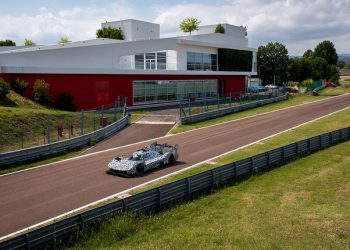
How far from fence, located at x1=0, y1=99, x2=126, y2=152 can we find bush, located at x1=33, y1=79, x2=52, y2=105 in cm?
474

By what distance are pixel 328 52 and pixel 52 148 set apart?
466 ft

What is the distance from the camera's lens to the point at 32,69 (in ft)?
130

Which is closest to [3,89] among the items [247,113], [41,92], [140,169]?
[41,92]

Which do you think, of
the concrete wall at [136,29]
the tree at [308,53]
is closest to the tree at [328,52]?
the tree at [308,53]

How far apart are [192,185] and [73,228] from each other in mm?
6242

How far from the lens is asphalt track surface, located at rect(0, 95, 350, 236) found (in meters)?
15.9

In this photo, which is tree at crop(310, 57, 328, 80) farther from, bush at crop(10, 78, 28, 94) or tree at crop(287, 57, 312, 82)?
bush at crop(10, 78, 28, 94)

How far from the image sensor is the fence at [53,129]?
26.9m

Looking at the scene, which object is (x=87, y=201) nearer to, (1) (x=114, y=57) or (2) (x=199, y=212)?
(2) (x=199, y=212)

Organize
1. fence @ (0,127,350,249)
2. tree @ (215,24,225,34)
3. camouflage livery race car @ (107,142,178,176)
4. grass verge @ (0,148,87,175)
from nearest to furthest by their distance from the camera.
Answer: fence @ (0,127,350,249), camouflage livery race car @ (107,142,178,176), grass verge @ (0,148,87,175), tree @ (215,24,225,34)

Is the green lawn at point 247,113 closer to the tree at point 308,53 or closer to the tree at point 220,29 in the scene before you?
the tree at point 220,29

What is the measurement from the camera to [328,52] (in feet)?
490

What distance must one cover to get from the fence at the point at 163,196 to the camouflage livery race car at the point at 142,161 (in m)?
4.27

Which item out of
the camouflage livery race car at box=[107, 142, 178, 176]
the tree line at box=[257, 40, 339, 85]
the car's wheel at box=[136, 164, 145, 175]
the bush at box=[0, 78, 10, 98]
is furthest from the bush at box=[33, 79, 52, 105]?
the tree line at box=[257, 40, 339, 85]
